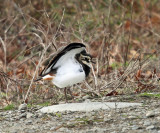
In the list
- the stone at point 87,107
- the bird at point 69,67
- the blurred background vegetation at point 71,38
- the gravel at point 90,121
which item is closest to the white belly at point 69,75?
the bird at point 69,67

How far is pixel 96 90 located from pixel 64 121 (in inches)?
57.0

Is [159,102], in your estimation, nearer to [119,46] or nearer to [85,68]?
[85,68]

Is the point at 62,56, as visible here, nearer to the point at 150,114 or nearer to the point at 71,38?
the point at 150,114

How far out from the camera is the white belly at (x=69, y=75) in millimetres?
5520

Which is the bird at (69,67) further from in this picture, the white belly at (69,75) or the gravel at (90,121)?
the gravel at (90,121)

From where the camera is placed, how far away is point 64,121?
502cm

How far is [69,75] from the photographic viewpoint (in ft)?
18.2

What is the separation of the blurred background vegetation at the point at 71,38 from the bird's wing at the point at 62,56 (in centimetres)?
46

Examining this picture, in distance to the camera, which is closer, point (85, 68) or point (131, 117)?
point (131, 117)

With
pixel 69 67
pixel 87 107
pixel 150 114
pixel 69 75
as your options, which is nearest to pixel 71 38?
pixel 69 67

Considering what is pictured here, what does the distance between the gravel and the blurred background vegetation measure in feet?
3.15

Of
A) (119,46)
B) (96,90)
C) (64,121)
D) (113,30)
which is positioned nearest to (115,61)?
(119,46)

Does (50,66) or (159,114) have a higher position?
(50,66)

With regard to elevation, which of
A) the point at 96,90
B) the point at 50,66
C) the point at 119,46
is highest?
the point at 119,46
